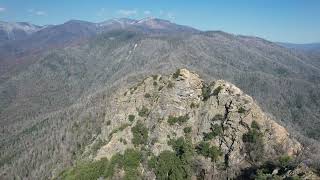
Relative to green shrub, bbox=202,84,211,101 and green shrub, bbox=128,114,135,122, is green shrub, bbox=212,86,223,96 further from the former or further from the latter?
green shrub, bbox=128,114,135,122

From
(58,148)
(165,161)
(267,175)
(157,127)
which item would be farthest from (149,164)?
(58,148)

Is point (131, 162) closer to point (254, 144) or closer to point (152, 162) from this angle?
point (152, 162)

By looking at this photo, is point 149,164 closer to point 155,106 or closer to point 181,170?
point 181,170

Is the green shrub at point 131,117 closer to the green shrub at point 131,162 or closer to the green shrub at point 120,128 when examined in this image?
→ the green shrub at point 120,128

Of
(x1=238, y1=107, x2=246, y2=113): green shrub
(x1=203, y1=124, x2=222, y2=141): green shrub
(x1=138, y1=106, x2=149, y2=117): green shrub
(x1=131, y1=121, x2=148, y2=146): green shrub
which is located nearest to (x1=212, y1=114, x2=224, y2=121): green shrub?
(x1=203, y1=124, x2=222, y2=141): green shrub

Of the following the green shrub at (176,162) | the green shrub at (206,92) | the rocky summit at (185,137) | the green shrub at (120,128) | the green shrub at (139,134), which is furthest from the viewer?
the green shrub at (120,128)

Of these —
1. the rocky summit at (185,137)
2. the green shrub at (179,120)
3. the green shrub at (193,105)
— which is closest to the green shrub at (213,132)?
the rocky summit at (185,137)
